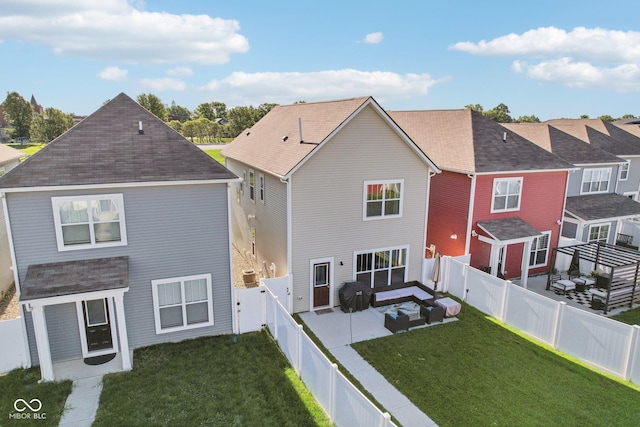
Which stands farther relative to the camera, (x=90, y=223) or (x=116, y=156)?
(x=116, y=156)

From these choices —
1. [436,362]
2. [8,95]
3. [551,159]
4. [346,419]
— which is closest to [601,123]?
[551,159]

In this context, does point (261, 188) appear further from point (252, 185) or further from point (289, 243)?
point (289, 243)

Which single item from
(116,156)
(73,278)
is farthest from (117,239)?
(116,156)

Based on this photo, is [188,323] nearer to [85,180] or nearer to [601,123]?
[85,180]

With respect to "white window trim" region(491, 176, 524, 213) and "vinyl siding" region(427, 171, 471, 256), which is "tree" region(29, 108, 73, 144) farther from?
"white window trim" region(491, 176, 524, 213)

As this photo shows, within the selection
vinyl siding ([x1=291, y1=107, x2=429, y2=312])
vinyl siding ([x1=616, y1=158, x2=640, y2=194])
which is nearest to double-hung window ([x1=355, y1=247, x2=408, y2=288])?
vinyl siding ([x1=291, y1=107, x2=429, y2=312])

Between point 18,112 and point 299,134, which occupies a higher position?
point 18,112

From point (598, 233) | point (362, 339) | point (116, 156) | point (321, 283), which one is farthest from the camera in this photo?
point (598, 233)

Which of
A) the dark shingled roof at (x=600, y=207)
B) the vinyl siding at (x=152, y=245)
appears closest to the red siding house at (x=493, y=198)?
the dark shingled roof at (x=600, y=207)
